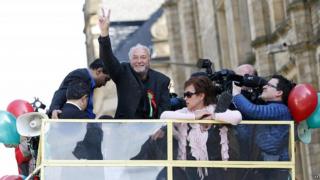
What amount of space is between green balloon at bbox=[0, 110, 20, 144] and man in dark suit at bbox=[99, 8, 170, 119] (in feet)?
3.13

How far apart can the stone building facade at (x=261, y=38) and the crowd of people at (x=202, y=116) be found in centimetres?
2213

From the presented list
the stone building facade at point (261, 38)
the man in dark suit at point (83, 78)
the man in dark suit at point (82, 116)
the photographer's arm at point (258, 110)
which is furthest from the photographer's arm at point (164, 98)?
the stone building facade at point (261, 38)

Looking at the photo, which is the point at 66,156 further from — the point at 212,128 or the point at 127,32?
the point at 127,32

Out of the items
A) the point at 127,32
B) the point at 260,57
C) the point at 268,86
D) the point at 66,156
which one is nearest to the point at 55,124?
the point at 66,156

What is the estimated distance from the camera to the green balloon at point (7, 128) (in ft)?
44.4

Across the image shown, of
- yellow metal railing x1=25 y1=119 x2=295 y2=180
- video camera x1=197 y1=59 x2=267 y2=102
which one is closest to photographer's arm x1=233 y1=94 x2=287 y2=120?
yellow metal railing x1=25 y1=119 x2=295 y2=180

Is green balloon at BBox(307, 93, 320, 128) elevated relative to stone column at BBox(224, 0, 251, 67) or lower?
lower

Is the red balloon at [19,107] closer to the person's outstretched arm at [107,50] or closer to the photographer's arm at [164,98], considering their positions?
the person's outstretched arm at [107,50]

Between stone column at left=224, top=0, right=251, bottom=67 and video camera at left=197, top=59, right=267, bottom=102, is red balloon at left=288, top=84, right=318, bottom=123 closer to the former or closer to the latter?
video camera at left=197, top=59, right=267, bottom=102

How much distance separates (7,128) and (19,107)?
360mm

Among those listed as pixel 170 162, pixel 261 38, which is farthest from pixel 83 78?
pixel 261 38

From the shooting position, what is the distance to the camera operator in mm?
12656

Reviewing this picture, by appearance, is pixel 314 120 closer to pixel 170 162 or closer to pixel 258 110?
pixel 258 110

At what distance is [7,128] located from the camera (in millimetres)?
13547
